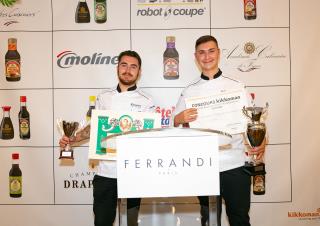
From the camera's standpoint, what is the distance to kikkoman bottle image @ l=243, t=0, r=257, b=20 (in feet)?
8.83

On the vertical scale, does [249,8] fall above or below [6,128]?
above

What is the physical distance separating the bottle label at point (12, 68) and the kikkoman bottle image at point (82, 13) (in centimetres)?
58

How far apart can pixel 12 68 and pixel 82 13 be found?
0.69 meters

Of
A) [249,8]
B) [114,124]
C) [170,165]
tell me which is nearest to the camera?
[170,165]

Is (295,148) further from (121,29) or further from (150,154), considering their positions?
(150,154)

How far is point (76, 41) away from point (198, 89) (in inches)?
43.4

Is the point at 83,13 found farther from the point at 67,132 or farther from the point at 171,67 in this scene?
the point at 67,132

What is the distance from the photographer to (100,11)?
2707mm

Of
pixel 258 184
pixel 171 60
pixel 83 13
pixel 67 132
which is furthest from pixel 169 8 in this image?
pixel 258 184

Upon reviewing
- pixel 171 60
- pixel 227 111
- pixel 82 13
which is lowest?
pixel 227 111

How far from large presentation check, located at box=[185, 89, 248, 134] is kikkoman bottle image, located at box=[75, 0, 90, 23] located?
1.32 meters

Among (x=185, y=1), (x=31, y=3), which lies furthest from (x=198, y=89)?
(x=31, y=3)

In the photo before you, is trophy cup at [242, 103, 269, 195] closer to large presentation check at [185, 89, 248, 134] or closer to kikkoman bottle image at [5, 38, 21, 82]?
large presentation check at [185, 89, 248, 134]

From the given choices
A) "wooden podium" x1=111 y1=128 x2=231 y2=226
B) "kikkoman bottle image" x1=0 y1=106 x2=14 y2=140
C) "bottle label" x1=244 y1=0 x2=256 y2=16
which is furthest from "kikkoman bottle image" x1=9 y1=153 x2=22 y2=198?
"bottle label" x1=244 y1=0 x2=256 y2=16
